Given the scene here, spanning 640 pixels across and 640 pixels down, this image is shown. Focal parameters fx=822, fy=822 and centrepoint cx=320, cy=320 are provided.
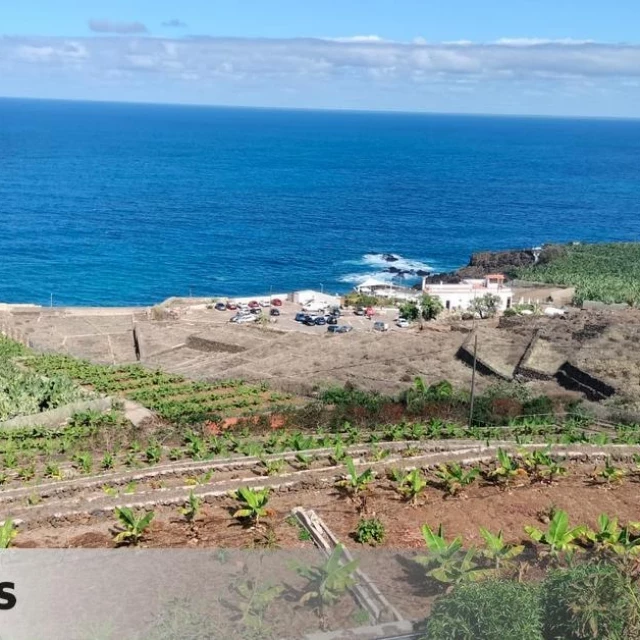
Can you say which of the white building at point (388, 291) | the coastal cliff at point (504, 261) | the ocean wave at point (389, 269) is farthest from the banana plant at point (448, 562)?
the ocean wave at point (389, 269)

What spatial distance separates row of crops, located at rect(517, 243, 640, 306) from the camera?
191ft

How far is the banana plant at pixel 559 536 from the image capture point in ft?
36.3

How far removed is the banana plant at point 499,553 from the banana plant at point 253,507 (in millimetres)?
3711

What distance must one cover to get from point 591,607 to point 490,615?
42.3 inches

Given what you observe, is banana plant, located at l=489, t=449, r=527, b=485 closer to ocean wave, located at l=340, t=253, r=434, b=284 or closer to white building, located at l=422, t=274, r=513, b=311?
white building, located at l=422, t=274, r=513, b=311

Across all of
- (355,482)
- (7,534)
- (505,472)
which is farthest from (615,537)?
(7,534)

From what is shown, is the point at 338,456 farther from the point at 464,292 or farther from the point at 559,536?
the point at 464,292

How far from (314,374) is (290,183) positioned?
11054cm

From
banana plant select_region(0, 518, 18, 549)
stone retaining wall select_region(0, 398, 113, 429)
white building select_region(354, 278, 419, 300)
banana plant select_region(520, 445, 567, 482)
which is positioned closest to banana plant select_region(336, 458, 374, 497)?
banana plant select_region(520, 445, 567, 482)

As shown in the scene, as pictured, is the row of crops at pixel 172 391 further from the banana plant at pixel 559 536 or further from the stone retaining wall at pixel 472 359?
the banana plant at pixel 559 536

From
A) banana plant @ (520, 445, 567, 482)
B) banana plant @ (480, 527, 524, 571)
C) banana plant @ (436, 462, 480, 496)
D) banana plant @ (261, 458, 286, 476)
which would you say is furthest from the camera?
banana plant @ (261, 458, 286, 476)

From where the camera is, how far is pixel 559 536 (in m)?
11.3

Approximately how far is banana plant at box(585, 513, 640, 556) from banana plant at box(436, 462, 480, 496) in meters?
2.59

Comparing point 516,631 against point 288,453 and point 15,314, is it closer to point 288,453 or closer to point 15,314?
point 288,453
